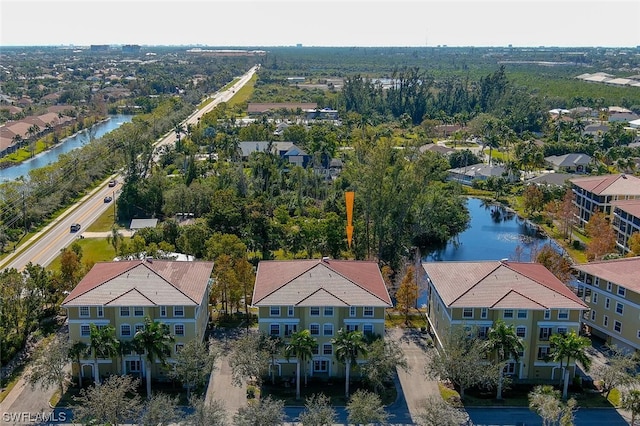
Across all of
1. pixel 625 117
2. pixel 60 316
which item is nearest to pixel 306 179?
pixel 60 316

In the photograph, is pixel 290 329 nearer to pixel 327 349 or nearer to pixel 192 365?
pixel 327 349

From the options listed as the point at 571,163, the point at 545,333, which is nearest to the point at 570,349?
the point at 545,333

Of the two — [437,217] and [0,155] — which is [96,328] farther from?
[0,155]

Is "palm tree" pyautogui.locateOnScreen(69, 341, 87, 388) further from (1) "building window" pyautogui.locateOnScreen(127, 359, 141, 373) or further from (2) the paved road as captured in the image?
(2) the paved road

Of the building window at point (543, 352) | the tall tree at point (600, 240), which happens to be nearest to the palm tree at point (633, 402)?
the building window at point (543, 352)

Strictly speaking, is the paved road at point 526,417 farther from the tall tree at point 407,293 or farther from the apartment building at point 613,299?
Result: the tall tree at point 407,293

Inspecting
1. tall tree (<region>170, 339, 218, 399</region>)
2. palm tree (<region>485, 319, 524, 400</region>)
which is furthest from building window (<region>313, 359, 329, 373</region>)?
palm tree (<region>485, 319, 524, 400</region>)
